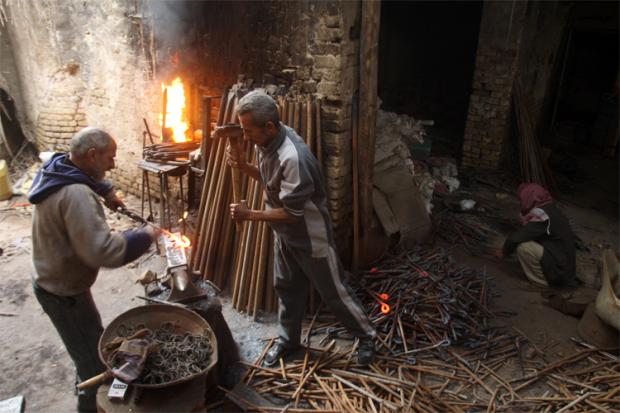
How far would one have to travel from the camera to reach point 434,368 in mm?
4039

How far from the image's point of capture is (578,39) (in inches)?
435

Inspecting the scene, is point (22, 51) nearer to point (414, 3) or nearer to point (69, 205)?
point (69, 205)

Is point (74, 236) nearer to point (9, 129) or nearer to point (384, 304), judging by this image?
point (384, 304)

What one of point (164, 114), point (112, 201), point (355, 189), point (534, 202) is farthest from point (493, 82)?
point (112, 201)

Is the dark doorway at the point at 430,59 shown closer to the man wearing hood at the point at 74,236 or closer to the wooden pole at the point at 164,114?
the wooden pole at the point at 164,114

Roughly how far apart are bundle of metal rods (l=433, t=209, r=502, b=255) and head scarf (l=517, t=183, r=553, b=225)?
40.1 inches

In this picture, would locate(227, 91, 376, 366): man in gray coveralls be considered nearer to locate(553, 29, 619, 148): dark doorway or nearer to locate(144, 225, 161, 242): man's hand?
locate(144, 225, 161, 242): man's hand

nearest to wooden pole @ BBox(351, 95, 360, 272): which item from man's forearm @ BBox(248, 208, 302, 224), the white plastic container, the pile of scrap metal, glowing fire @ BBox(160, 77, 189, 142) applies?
man's forearm @ BBox(248, 208, 302, 224)

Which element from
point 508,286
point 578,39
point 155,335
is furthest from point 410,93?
point 155,335

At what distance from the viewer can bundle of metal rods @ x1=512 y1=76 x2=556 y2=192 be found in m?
8.36

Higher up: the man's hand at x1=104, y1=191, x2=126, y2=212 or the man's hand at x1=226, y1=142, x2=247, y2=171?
the man's hand at x1=226, y1=142, x2=247, y2=171

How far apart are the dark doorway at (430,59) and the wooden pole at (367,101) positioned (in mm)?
6714

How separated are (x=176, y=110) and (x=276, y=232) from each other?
3.63 m

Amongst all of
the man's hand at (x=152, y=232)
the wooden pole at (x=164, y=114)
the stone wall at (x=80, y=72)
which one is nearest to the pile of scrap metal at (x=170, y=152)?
the wooden pole at (x=164, y=114)
